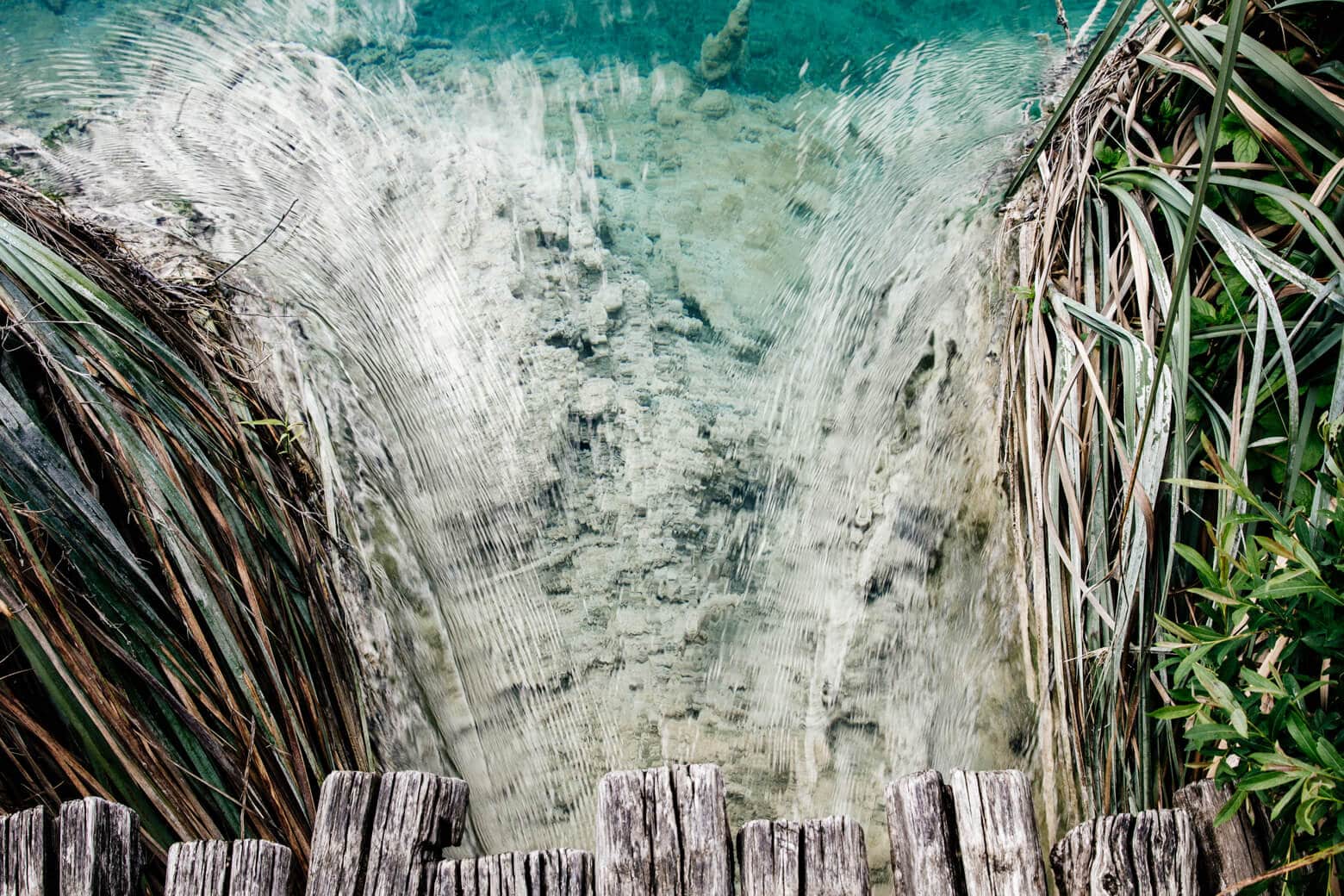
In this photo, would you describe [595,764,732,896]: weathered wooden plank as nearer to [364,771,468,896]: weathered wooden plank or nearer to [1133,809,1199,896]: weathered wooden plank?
[364,771,468,896]: weathered wooden plank

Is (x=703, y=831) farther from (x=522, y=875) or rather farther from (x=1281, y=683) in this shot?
(x=1281, y=683)

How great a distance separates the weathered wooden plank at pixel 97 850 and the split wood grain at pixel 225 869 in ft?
0.27

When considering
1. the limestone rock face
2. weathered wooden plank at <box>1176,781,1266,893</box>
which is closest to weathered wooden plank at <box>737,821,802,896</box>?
weathered wooden plank at <box>1176,781,1266,893</box>

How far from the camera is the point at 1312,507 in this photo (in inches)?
63.0

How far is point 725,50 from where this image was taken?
2.65 m

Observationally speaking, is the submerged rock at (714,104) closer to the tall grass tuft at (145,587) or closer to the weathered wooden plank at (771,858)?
the tall grass tuft at (145,587)

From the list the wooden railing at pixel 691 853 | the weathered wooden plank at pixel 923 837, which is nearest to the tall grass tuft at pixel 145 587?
the wooden railing at pixel 691 853

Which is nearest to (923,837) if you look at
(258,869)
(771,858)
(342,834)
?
(771,858)

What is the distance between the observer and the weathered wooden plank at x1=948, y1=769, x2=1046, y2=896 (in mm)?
1365

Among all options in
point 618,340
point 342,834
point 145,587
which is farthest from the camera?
point 618,340

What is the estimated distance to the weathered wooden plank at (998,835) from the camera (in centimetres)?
137

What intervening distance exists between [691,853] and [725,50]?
2.19 meters

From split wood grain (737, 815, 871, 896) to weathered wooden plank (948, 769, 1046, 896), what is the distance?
0.53ft

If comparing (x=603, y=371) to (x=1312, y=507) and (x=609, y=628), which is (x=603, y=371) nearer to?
(x=609, y=628)
